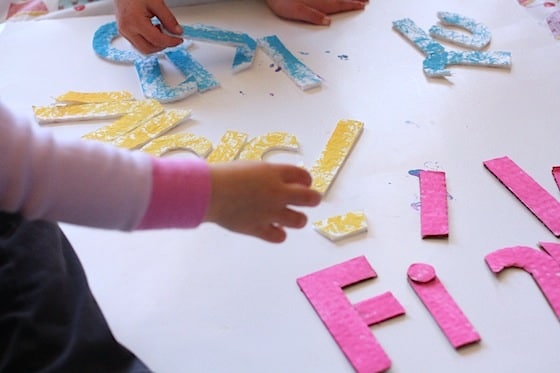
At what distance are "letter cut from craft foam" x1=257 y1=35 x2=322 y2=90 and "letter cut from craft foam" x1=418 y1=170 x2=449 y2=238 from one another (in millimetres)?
244

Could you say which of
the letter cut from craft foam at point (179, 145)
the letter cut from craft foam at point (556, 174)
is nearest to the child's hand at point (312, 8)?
the letter cut from craft foam at point (179, 145)

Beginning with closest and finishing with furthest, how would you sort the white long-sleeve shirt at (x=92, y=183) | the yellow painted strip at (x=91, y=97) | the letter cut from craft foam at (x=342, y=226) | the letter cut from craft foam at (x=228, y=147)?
the white long-sleeve shirt at (x=92, y=183)
the letter cut from craft foam at (x=342, y=226)
the letter cut from craft foam at (x=228, y=147)
the yellow painted strip at (x=91, y=97)

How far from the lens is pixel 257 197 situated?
1.71 ft

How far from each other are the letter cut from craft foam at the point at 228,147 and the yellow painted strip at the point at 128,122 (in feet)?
0.38

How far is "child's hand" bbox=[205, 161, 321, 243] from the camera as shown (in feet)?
1.69

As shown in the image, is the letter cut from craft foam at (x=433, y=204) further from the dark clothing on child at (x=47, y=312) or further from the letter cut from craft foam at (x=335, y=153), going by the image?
the dark clothing on child at (x=47, y=312)

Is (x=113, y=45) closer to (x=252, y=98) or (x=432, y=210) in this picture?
(x=252, y=98)

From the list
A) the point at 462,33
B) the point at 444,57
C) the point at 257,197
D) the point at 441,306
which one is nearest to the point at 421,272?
the point at 441,306

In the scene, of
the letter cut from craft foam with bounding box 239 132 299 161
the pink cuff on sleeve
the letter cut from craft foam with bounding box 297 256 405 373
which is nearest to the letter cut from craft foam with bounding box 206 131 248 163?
the letter cut from craft foam with bounding box 239 132 299 161

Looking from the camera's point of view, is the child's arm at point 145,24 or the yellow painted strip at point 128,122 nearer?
the yellow painted strip at point 128,122

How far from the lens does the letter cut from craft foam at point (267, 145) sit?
85cm

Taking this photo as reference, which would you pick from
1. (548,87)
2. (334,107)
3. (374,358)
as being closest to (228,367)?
(374,358)

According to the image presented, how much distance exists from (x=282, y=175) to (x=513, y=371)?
285mm

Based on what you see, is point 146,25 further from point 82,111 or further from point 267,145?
point 267,145
